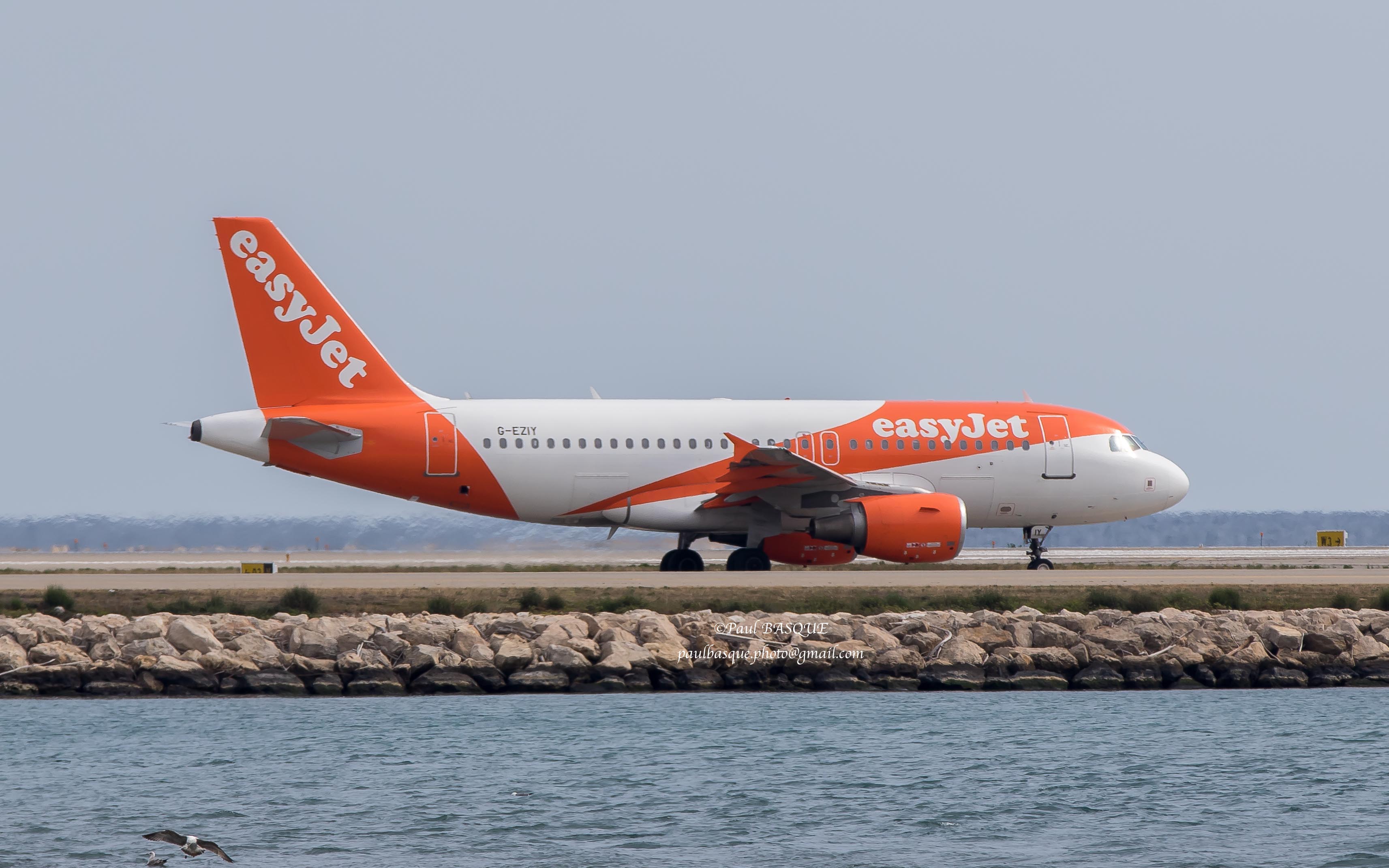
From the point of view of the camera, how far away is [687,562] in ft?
112

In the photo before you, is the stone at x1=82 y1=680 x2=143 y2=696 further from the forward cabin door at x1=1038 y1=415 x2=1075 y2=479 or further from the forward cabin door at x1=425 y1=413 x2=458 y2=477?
the forward cabin door at x1=1038 y1=415 x2=1075 y2=479

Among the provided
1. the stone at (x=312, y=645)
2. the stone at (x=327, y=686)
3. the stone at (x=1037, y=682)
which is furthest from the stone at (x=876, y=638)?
the stone at (x=312, y=645)

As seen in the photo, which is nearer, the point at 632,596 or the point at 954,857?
the point at 954,857

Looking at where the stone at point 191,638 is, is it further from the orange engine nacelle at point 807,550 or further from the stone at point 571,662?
the orange engine nacelle at point 807,550

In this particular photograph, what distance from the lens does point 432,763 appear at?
17812mm

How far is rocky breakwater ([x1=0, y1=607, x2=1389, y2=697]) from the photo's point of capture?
22.2 meters

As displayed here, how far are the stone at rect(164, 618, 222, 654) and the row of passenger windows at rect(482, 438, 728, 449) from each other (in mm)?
10254

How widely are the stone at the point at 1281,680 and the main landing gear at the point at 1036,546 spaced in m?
11.9

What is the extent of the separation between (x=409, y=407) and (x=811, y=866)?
20.2 m

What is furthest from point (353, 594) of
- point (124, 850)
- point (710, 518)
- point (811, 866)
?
point (811, 866)

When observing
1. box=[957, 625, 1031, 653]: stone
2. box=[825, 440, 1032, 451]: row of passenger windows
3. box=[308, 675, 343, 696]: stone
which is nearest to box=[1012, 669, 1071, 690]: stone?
box=[957, 625, 1031, 653]: stone

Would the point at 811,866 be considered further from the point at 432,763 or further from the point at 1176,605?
the point at 1176,605

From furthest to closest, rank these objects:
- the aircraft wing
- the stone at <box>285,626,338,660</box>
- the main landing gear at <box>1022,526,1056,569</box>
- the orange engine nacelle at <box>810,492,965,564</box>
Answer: the main landing gear at <box>1022,526,1056,569</box> → the aircraft wing → the orange engine nacelle at <box>810,492,965,564</box> → the stone at <box>285,626,338,660</box>

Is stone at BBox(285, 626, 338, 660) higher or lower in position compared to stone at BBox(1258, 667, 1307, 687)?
higher
